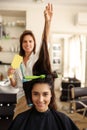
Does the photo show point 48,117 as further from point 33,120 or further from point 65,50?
point 65,50

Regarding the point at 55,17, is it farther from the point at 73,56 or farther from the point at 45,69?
the point at 45,69

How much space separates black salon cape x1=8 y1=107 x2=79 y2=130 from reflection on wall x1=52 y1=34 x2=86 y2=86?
417 cm

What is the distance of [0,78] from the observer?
4082mm

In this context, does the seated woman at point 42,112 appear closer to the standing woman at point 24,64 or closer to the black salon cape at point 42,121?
the black salon cape at point 42,121

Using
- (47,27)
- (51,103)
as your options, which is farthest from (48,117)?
(47,27)

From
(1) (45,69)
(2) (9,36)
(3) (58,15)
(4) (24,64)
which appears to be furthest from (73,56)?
(1) (45,69)

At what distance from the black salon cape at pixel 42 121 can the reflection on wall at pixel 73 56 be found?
4.17 meters

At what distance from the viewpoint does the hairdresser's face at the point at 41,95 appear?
3.91 ft

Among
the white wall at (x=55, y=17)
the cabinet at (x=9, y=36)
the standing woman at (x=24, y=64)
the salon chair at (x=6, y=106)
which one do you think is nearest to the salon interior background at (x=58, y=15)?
the white wall at (x=55, y=17)

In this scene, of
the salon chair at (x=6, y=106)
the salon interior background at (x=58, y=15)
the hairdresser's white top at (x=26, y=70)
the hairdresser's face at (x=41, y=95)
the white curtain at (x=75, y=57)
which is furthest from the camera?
the white curtain at (x=75, y=57)

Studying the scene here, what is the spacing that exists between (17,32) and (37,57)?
2.92 metres

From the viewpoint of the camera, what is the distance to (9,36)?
4.22 meters

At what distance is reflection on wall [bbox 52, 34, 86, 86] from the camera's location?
5422 mm

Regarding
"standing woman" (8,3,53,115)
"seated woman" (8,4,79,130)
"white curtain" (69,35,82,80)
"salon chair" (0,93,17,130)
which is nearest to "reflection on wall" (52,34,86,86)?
"white curtain" (69,35,82,80)
